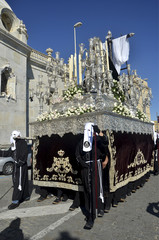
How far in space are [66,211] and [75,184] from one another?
0.69 meters

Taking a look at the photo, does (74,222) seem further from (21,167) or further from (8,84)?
(8,84)

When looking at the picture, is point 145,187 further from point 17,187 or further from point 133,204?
point 17,187

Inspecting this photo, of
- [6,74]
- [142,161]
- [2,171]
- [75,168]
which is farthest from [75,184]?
[6,74]

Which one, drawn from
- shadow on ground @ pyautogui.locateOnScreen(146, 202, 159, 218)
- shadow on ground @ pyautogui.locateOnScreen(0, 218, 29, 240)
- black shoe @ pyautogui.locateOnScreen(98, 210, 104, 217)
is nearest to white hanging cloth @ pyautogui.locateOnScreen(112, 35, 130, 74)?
shadow on ground @ pyautogui.locateOnScreen(146, 202, 159, 218)

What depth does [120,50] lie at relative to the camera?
33.4ft

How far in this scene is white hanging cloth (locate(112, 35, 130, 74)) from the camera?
33.1ft

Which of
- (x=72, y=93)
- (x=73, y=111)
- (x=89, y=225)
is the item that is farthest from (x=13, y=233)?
(x=72, y=93)

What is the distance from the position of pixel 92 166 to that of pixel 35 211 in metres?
2.01

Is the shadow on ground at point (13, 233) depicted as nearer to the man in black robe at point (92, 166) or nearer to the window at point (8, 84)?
the man in black robe at point (92, 166)

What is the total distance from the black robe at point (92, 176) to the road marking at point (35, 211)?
947mm

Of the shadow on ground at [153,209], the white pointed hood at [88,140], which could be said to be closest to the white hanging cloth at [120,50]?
the white pointed hood at [88,140]

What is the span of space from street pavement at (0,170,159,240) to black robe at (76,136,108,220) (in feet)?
1.09

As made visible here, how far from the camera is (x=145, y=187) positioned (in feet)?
21.6

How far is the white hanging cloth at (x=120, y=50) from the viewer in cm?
1010
